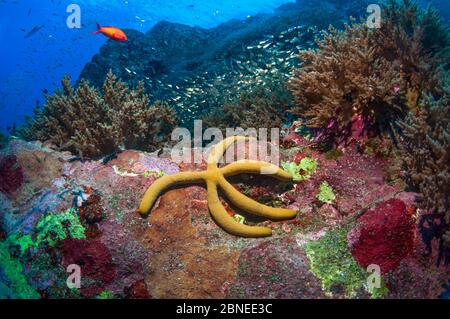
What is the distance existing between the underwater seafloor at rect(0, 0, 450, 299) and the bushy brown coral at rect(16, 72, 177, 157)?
4 centimetres

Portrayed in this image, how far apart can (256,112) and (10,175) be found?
4.38 meters

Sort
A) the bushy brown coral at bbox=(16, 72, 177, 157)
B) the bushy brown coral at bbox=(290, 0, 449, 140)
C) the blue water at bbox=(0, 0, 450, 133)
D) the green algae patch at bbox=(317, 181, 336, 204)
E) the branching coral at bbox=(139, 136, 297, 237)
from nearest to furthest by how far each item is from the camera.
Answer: the branching coral at bbox=(139, 136, 297, 237) → the green algae patch at bbox=(317, 181, 336, 204) → the bushy brown coral at bbox=(290, 0, 449, 140) → the bushy brown coral at bbox=(16, 72, 177, 157) → the blue water at bbox=(0, 0, 450, 133)

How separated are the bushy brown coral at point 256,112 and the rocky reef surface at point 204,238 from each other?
1.50m

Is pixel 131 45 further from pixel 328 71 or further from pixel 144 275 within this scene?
pixel 144 275

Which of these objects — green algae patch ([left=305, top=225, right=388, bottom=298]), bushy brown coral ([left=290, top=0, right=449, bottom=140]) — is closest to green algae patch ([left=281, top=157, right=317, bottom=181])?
bushy brown coral ([left=290, top=0, right=449, bottom=140])

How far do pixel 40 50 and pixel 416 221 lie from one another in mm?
87907

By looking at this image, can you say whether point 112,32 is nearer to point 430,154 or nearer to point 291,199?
point 291,199

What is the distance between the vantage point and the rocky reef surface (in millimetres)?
3412

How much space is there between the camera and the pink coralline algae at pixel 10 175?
4.55m

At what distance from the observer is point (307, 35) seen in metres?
10.9

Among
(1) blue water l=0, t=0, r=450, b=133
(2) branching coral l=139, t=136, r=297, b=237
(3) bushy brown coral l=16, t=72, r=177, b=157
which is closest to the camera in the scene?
(2) branching coral l=139, t=136, r=297, b=237

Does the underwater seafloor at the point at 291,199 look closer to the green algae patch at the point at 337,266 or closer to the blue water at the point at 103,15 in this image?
the green algae patch at the point at 337,266

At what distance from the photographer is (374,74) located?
451 centimetres

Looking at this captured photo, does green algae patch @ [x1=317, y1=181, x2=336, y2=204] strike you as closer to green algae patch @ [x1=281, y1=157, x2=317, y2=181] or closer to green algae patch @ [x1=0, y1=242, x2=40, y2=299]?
green algae patch @ [x1=281, y1=157, x2=317, y2=181]
